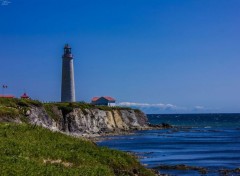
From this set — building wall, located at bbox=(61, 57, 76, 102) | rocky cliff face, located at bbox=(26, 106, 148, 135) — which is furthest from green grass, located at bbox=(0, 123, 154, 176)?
building wall, located at bbox=(61, 57, 76, 102)

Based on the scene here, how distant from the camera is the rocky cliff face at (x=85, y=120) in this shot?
234 ft

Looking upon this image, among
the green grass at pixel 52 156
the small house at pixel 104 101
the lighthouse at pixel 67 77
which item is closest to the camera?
the green grass at pixel 52 156

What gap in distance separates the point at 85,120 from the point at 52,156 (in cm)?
7108

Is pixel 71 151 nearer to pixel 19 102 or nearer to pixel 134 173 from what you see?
pixel 134 173

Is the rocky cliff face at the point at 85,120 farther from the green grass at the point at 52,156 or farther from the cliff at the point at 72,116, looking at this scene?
the green grass at the point at 52,156

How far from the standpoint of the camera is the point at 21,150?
22828 millimetres

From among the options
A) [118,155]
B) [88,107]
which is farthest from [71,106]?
[118,155]

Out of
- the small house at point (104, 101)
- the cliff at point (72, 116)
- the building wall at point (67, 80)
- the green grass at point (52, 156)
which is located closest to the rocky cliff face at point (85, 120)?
the cliff at point (72, 116)

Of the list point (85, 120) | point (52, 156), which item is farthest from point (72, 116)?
point (52, 156)

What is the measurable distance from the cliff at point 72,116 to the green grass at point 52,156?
18070mm

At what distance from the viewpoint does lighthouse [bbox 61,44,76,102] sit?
10369 cm

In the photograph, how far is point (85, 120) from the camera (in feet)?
308

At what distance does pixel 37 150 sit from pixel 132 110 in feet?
359

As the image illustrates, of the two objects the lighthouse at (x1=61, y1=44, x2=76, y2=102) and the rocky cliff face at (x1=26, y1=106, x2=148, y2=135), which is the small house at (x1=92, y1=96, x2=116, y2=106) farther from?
the lighthouse at (x1=61, y1=44, x2=76, y2=102)
